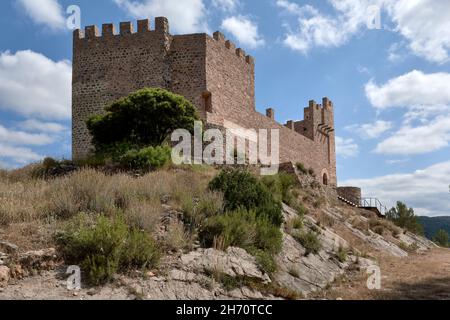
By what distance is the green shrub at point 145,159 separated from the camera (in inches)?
555

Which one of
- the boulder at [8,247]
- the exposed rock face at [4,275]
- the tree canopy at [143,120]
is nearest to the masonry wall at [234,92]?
the tree canopy at [143,120]

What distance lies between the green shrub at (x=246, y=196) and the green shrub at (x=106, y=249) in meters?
2.93

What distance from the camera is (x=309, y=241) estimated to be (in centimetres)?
1049

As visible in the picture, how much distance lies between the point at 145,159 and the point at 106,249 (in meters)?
7.54

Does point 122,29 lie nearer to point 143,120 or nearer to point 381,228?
point 143,120

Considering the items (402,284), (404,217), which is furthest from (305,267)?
(404,217)

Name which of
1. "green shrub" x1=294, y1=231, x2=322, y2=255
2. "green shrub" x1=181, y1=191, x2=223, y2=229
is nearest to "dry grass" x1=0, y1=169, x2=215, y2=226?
"green shrub" x1=181, y1=191, x2=223, y2=229

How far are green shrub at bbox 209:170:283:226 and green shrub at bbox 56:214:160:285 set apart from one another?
9.61ft

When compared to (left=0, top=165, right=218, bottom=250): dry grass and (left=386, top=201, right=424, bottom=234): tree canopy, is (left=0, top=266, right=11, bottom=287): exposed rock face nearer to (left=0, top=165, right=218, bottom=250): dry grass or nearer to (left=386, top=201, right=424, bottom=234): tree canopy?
(left=0, top=165, right=218, bottom=250): dry grass

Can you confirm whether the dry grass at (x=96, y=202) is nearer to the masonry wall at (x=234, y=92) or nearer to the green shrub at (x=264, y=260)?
the green shrub at (x=264, y=260)

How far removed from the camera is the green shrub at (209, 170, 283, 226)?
10.0m

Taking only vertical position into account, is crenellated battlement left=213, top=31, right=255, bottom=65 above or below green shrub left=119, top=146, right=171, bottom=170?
above
